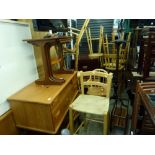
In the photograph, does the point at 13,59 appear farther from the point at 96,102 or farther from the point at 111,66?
the point at 111,66

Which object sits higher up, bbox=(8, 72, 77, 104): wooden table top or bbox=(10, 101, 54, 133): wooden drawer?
bbox=(8, 72, 77, 104): wooden table top

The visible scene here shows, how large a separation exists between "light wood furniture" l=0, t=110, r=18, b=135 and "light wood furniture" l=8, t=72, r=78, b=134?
0.13ft

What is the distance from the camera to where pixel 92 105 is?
4.57 ft

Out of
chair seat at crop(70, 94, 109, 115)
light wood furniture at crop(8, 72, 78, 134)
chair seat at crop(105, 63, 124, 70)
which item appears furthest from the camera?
chair seat at crop(105, 63, 124, 70)

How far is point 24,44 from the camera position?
1.53 m

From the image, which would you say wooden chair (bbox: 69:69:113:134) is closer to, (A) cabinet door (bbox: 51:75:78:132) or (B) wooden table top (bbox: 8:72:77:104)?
(A) cabinet door (bbox: 51:75:78:132)

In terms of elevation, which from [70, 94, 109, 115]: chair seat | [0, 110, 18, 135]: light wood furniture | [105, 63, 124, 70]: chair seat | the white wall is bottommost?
[0, 110, 18, 135]: light wood furniture

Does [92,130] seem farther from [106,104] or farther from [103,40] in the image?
[103,40]

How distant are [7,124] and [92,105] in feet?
2.71

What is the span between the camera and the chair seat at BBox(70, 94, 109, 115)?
130 centimetres

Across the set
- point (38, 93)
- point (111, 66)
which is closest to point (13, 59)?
point (38, 93)

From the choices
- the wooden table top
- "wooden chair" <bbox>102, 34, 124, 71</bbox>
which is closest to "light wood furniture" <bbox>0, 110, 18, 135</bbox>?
the wooden table top

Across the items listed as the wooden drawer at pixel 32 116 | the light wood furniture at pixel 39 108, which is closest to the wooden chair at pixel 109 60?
the light wood furniture at pixel 39 108
